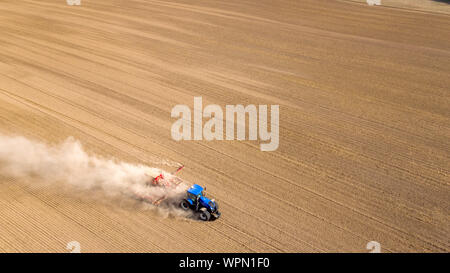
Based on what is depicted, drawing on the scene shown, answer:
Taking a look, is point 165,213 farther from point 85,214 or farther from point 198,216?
point 85,214

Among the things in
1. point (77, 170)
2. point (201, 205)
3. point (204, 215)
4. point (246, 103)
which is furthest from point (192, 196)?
point (246, 103)

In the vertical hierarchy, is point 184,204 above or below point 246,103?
below

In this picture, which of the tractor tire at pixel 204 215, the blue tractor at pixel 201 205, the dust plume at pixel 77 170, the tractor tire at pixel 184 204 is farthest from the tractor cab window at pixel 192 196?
the dust plume at pixel 77 170

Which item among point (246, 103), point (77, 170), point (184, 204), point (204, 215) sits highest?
point (246, 103)

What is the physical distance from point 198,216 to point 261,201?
2.09 meters

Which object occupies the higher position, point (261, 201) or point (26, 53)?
point (26, 53)

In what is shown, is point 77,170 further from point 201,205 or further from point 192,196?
point 201,205

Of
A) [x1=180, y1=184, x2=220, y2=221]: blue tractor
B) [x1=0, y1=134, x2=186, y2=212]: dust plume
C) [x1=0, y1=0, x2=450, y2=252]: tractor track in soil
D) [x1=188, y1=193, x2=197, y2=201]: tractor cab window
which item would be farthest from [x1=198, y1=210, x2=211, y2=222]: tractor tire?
[x1=0, y1=134, x2=186, y2=212]: dust plume

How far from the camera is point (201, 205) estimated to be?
9398mm

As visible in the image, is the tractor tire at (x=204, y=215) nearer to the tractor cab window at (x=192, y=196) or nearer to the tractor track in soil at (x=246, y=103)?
the tractor track in soil at (x=246, y=103)

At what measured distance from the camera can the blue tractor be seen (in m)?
9.26

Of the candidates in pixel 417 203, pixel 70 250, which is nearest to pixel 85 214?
pixel 70 250

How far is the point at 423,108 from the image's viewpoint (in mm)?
15531

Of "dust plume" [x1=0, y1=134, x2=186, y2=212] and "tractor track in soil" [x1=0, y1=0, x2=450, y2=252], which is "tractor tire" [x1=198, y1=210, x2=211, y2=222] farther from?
"dust plume" [x1=0, y1=134, x2=186, y2=212]
